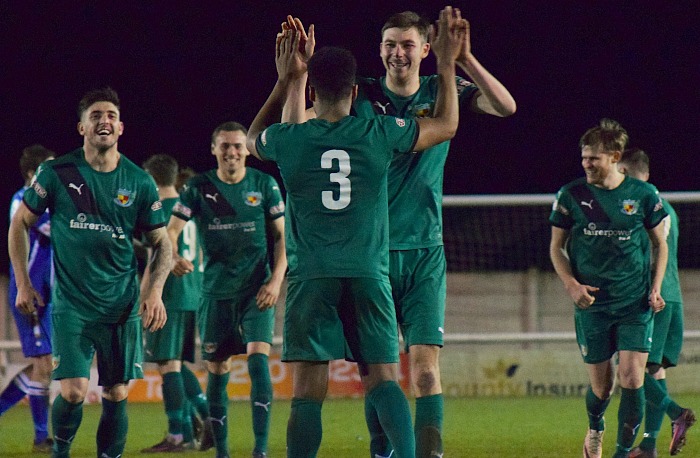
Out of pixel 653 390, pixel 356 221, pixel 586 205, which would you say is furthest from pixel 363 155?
pixel 653 390

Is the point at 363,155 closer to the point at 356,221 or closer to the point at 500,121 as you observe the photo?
the point at 356,221

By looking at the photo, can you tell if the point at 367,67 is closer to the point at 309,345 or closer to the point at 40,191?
the point at 40,191

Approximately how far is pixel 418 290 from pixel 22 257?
2.26 meters

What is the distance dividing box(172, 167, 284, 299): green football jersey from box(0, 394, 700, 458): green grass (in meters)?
1.20

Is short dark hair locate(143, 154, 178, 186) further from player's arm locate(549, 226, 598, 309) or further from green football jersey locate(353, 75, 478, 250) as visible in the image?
green football jersey locate(353, 75, 478, 250)

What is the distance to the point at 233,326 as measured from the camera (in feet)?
28.0

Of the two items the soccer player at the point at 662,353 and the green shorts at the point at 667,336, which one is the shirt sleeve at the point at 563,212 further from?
the green shorts at the point at 667,336

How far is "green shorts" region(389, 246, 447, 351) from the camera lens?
6152 millimetres

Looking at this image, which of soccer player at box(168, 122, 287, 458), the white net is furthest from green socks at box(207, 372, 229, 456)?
the white net

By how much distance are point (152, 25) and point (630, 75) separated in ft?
25.5

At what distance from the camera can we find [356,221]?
541cm

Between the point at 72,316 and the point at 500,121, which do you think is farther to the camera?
the point at 500,121

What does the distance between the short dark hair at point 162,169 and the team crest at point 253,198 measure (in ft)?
4.61

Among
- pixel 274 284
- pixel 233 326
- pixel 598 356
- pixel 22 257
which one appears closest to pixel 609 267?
pixel 598 356
